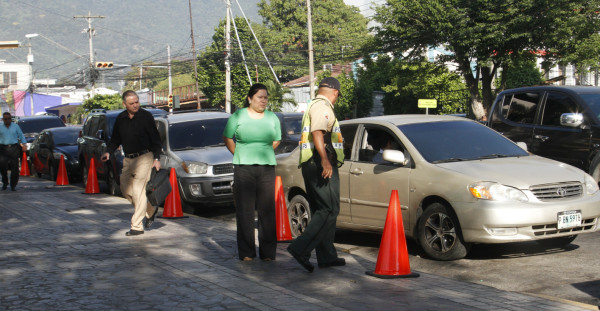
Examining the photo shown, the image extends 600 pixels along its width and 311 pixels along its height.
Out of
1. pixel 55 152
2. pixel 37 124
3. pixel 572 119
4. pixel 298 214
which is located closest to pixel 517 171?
pixel 298 214

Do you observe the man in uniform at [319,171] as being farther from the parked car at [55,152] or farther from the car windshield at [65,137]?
the car windshield at [65,137]

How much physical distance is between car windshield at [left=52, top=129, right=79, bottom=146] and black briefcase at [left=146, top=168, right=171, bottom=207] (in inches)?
502

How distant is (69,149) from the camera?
21.2 metres

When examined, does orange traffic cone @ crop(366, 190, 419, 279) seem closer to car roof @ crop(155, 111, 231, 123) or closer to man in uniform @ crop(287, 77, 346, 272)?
man in uniform @ crop(287, 77, 346, 272)

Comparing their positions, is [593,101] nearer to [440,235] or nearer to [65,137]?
[440,235]

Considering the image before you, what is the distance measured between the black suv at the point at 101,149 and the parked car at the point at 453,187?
742 cm

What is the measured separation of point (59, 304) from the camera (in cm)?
582

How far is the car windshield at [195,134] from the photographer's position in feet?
46.1

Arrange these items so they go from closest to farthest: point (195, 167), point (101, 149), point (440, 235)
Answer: point (440, 235) → point (195, 167) → point (101, 149)

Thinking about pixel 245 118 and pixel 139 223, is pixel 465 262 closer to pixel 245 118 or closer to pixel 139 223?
pixel 245 118

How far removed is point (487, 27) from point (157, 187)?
112 ft

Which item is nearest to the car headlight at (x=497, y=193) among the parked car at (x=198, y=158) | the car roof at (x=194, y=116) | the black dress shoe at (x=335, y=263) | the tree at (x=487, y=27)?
the black dress shoe at (x=335, y=263)

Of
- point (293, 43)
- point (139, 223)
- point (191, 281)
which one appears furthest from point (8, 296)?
point (293, 43)

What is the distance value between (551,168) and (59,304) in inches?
201
